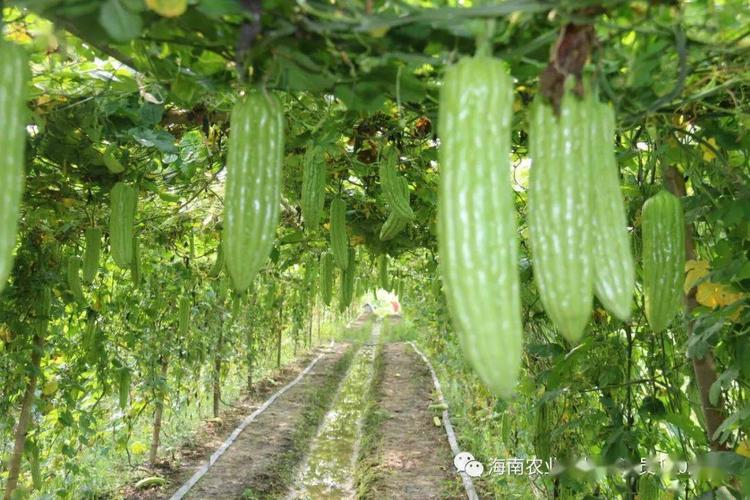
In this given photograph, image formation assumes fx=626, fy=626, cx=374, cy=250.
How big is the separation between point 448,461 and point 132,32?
8388 millimetres

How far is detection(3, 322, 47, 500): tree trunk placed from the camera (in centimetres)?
543

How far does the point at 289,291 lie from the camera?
1758 cm

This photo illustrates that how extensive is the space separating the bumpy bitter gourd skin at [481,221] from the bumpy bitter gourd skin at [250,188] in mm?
602

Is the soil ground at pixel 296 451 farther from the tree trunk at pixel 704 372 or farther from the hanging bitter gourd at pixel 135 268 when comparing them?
the tree trunk at pixel 704 372

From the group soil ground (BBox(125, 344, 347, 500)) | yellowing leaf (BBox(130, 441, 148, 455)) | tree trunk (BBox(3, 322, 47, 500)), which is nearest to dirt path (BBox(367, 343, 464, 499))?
soil ground (BBox(125, 344, 347, 500))

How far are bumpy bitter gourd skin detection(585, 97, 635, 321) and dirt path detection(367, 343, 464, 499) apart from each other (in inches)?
264

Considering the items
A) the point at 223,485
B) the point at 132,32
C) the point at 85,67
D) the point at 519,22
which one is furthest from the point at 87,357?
the point at 519,22

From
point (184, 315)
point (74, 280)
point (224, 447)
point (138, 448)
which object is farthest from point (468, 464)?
point (74, 280)

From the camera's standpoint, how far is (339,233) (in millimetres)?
4141

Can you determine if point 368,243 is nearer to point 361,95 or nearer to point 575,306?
point 361,95

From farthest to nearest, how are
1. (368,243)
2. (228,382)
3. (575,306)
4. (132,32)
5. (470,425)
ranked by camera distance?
1. (228,382)
2. (470,425)
3. (368,243)
4. (132,32)
5. (575,306)

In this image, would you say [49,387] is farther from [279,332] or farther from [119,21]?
[279,332]

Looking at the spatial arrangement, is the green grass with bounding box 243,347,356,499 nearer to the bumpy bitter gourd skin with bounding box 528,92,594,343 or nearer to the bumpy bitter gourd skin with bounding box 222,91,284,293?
the bumpy bitter gourd skin with bounding box 222,91,284,293

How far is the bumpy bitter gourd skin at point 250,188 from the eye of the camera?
183 cm
